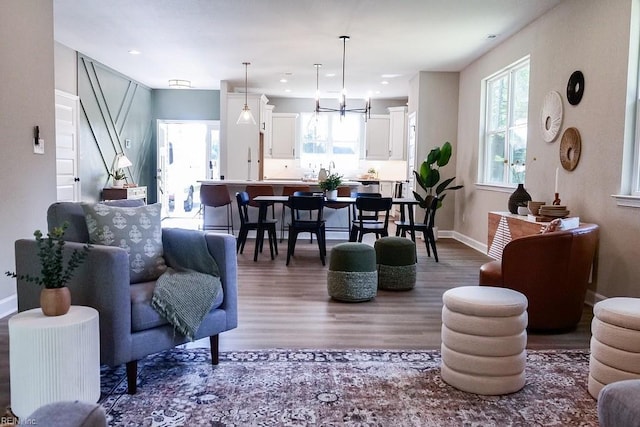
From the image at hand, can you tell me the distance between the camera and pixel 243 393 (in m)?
2.50

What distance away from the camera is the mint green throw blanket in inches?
101

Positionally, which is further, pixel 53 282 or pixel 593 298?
pixel 593 298

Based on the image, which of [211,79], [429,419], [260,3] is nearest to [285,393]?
[429,419]

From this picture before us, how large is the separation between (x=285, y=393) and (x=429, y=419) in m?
0.71

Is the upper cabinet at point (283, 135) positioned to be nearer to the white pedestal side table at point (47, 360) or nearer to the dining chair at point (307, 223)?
the dining chair at point (307, 223)

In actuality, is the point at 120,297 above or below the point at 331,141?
below

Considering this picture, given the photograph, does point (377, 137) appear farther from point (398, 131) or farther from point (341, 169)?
point (341, 169)

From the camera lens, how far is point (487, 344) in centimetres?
249

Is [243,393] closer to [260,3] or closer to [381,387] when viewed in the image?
[381,387]

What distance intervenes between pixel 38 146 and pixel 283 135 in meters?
7.96

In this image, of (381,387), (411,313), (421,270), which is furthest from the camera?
(421,270)

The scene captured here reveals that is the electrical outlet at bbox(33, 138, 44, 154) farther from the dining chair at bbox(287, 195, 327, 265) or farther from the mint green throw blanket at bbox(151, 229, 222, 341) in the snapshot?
the dining chair at bbox(287, 195, 327, 265)

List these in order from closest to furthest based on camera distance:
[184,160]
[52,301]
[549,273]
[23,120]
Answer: [52,301]
[549,273]
[23,120]
[184,160]

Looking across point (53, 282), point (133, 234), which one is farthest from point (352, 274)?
point (53, 282)
